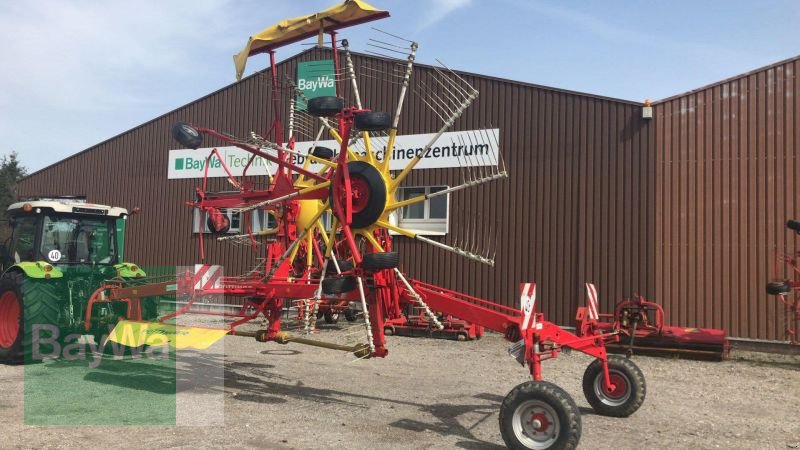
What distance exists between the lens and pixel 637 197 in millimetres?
14273

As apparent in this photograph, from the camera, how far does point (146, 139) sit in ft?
71.5

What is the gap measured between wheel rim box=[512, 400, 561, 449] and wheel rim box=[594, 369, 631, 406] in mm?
1936

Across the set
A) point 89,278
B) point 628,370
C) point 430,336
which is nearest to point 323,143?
point 430,336

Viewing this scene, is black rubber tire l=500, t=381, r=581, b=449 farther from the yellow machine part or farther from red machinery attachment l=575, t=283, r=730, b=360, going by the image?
red machinery attachment l=575, t=283, r=730, b=360

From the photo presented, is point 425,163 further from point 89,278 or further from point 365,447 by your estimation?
point 365,447

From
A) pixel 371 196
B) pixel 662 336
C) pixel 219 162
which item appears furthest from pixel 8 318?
pixel 662 336

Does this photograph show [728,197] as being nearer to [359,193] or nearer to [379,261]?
[359,193]

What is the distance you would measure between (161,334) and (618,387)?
6.14 meters

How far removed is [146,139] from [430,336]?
13066mm

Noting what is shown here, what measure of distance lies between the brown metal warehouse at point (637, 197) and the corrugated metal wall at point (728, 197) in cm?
2

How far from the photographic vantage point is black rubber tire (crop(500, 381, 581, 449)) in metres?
5.77

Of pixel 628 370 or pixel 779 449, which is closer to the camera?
pixel 779 449

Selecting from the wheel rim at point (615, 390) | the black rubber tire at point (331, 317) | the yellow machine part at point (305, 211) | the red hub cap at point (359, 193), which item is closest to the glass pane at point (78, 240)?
the yellow machine part at point (305, 211)

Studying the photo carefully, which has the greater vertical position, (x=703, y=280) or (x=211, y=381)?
(x=703, y=280)
